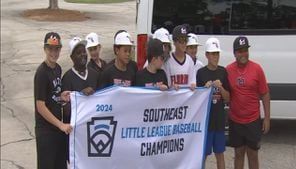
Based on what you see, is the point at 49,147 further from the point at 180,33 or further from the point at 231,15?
the point at 231,15

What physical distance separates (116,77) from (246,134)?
1512mm

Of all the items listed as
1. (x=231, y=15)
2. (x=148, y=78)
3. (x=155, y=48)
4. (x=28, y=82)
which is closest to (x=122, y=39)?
(x=155, y=48)

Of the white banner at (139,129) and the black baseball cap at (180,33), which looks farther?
the black baseball cap at (180,33)

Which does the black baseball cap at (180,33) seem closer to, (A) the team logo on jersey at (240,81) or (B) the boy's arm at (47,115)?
(A) the team logo on jersey at (240,81)

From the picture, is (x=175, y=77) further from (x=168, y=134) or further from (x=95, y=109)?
(x=95, y=109)

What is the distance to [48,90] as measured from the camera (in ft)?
14.6

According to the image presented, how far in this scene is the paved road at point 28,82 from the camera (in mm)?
6691

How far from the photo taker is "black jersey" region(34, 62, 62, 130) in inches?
173

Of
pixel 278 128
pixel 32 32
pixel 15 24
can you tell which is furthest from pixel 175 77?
pixel 15 24

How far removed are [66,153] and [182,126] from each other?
44.8 inches

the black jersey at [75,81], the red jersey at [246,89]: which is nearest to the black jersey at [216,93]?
the red jersey at [246,89]

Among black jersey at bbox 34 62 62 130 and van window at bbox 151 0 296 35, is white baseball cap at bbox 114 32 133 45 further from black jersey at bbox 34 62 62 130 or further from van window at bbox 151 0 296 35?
van window at bbox 151 0 296 35

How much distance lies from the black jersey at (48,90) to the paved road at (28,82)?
2.01m

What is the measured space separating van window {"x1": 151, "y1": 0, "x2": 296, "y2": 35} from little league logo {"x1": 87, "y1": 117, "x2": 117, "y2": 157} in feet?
8.72
